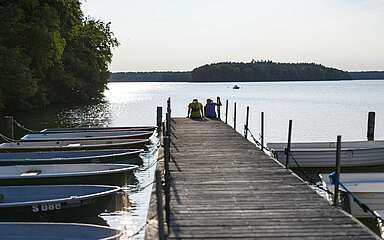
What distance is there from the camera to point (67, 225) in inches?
337

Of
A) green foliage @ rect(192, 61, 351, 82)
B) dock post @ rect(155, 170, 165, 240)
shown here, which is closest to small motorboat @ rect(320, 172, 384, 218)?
dock post @ rect(155, 170, 165, 240)

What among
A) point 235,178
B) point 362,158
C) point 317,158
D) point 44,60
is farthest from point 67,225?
point 44,60

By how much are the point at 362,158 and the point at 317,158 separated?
197cm

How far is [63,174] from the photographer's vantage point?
517 inches

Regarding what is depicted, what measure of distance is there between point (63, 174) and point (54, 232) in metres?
4.73

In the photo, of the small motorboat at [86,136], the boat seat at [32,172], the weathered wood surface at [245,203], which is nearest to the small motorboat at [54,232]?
the weathered wood surface at [245,203]

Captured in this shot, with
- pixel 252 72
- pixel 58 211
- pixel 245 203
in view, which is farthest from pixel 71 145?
pixel 252 72

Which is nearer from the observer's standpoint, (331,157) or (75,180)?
(75,180)

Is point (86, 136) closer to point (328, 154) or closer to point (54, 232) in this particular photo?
point (328, 154)

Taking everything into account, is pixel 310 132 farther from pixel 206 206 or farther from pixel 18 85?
pixel 206 206

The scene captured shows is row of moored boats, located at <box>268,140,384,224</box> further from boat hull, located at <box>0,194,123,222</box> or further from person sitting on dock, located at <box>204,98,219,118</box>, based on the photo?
boat hull, located at <box>0,194,123,222</box>

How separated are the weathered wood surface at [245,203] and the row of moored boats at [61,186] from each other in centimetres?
144

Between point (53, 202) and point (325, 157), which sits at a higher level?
point (53, 202)

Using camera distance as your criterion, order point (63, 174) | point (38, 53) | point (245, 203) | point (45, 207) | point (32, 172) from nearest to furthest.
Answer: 1. point (245, 203)
2. point (45, 207)
3. point (63, 174)
4. point (32, 172)
5. point (38, 53)
